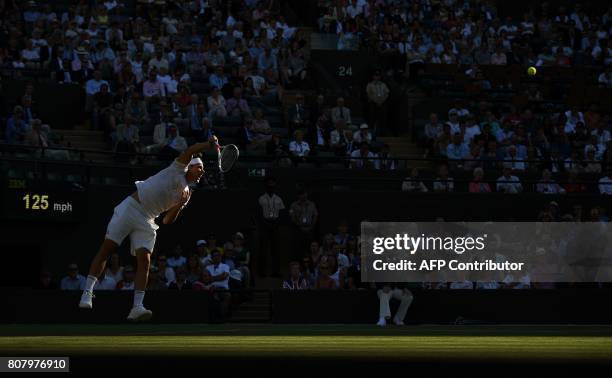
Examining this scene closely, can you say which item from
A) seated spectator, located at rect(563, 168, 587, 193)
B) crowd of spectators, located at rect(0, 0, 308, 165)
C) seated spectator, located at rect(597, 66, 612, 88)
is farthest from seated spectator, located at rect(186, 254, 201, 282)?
seated spectator, located at rect(597, 66, 612, 88)

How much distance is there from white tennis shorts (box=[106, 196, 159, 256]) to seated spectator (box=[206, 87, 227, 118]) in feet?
40.1

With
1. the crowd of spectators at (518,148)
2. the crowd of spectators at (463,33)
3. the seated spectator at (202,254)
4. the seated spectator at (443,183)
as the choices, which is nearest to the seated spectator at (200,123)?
Result: the seated spectator at (202,254)

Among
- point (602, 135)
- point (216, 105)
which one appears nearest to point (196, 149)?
point (216, 105)

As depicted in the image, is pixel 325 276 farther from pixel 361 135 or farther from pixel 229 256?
pixel 361 135

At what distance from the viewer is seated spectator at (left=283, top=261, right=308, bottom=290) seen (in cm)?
2178

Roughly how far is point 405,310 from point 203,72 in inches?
378

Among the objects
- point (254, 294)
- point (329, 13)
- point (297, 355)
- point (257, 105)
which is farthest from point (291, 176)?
point (297, 355)

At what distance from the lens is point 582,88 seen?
31078 millimetres

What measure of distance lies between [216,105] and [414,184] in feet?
15.7

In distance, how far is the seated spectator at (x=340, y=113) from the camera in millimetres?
27250

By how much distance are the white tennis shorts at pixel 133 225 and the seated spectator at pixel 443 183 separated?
1231 centimetres

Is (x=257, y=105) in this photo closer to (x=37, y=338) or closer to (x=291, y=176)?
(x=291, y=176)

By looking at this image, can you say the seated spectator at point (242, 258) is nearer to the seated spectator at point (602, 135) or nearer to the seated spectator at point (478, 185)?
the seated spectator at point (478, 185)

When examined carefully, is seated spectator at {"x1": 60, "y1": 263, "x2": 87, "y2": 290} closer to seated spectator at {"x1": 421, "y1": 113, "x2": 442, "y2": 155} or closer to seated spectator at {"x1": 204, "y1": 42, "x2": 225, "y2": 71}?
seated spectator at {"x1": 204, "y1": 42, "x2": 225, "y2": 71}
